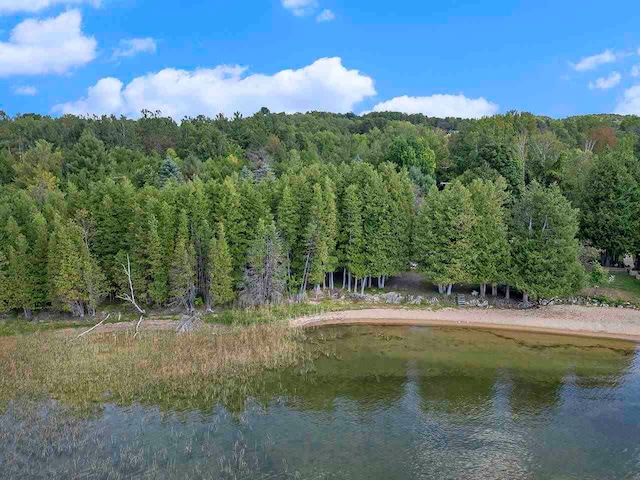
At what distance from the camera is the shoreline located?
4124cm

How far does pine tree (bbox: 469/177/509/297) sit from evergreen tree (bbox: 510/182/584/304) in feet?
4.83

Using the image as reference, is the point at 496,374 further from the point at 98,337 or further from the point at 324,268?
the point at 98,337

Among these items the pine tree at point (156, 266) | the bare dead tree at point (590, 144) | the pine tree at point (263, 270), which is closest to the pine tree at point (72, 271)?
the pine tree at point (156, 266)

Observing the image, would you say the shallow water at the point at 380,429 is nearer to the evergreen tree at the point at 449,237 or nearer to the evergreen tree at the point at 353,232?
the evergreen tree at the point at 449,237

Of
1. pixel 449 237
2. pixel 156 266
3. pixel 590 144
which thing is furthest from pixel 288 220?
pixel 590 144

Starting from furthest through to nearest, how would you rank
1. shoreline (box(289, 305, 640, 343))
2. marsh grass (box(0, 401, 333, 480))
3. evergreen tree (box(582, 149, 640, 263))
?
evergreen tree (box(582, 149, 640, 263)), shoreline (box(289, 305, 640, 343)), marsh grass (box(0, 401, 333, 480))

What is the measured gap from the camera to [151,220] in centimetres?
4416

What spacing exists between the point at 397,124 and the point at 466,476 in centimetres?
11585

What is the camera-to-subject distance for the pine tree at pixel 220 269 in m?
44.0

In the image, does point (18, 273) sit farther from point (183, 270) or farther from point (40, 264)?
point (183, 270)

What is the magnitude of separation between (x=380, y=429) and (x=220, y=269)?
76.0ft

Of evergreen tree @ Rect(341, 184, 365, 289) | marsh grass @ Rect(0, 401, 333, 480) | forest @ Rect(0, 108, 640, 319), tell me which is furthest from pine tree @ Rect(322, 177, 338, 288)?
marsh grass @ Rect(0, 401, 333, 480)

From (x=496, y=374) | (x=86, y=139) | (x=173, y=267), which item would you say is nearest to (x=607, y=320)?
(x=496, y=374)

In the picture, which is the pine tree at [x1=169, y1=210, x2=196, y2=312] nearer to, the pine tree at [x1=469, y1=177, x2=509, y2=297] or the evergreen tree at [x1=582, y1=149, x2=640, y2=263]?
the pine tree at [x1=469, y1=177, x2=509, y2=297]
